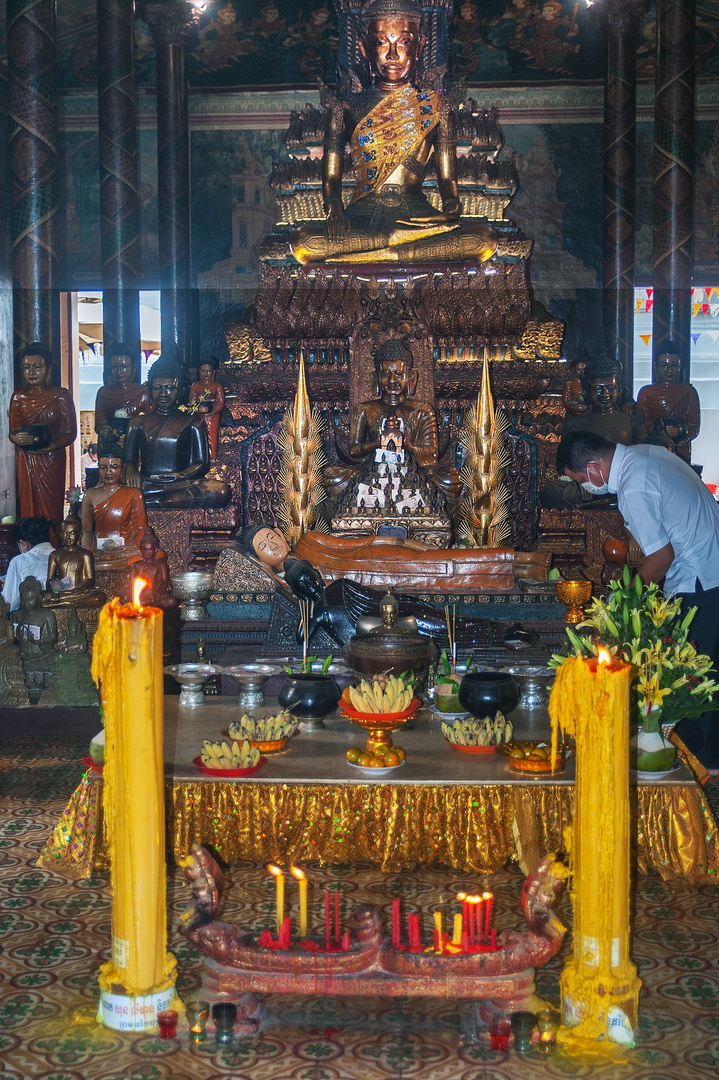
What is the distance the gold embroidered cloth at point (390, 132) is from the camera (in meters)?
8.76

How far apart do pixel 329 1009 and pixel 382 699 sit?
91cm

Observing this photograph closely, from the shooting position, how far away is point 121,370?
8.45 metres

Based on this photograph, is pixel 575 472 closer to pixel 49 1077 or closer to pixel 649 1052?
pixel 649 1052

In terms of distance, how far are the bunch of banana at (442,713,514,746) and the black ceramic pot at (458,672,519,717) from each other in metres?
0.05

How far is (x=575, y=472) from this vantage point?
3627mm

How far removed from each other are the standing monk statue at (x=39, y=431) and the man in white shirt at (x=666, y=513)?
16.1 feet

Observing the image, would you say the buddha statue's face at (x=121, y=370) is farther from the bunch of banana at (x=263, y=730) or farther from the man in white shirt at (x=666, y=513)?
the bunch of banana at (x=263, y=730)

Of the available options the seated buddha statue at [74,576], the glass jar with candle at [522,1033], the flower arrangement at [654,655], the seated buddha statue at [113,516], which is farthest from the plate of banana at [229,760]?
the seated buddha statue at [113,516]

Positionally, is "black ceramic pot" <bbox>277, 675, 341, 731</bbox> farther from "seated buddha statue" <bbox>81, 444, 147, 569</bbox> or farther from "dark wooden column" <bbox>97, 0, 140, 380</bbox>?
"dark wooden column" <bbox>97, 0, 140, 380</bbox>

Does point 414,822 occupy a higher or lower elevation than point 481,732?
lower

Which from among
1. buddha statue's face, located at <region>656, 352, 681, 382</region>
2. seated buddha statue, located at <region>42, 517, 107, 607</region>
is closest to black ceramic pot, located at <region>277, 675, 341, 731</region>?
seated buddha statue, located at <region>42, 517, 107, 607</region>

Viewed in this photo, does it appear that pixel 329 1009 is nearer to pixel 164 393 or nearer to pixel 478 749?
pixel 478 749

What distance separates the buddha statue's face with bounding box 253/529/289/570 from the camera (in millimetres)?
5715

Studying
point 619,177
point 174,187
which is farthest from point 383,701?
point 174,187
